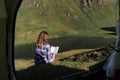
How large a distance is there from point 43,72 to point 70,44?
215 centimetres

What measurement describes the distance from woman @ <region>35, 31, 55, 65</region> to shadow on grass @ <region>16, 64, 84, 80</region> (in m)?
0.13

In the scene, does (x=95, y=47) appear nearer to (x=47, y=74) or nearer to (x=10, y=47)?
(x=47, y=74)

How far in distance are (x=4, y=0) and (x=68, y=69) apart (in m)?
2.54

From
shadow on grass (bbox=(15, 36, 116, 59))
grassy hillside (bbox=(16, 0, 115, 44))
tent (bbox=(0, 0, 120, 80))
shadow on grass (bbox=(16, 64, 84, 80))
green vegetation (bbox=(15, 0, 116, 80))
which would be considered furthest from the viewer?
grassy hillside (bbox=(16, 0, 115, 44))

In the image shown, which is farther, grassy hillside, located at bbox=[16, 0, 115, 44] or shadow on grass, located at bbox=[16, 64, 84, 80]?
grassy hillside, located at bbox=[16, 0, 115, 44]

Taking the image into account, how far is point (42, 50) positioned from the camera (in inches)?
230

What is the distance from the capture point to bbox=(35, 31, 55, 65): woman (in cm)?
575

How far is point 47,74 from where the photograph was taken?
6.29 metres

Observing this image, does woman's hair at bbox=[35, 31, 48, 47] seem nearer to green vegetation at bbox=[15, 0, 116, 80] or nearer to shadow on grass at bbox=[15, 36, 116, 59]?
green vegetation at bbox=[15, 0, 116, 80]

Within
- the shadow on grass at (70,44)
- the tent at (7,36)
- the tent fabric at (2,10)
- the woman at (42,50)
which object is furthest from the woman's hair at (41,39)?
the tent fabric at (2,10)

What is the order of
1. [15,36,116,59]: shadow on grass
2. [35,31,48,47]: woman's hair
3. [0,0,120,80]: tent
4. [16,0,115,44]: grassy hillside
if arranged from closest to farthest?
[0,0,120,80]: tent
[35,31,48,47]: woman's hair
[15,36,116,59]: shadow on grass
[16,0,115,44]: grassy hillside

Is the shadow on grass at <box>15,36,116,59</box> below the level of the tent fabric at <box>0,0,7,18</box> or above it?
below

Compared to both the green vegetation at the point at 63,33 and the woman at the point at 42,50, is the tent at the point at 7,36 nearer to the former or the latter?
the woman at the point at 42,50

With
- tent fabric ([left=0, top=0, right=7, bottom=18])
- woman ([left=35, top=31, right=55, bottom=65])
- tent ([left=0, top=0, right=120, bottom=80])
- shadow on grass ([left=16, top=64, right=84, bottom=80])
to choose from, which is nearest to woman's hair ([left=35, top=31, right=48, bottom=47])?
woman ([left=35, top=31, right=55, bottom=65])
